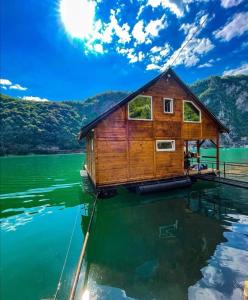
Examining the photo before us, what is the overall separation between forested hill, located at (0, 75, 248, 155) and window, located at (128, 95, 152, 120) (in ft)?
300

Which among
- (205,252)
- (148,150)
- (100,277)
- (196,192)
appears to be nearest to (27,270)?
(100,277)

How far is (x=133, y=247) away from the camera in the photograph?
25.0 ft

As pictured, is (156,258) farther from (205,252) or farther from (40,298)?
(40,298)

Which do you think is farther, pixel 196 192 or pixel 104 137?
pixel 196 192

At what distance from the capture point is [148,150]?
15422 millimetres

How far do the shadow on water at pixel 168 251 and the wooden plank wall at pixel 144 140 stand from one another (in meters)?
2.64

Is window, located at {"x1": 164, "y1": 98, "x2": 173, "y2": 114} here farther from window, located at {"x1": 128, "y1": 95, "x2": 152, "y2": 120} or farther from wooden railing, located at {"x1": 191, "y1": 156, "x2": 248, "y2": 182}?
wooden railing, located at {"x1": 191, "y1": 156, "x2": 248, "y2": 182}

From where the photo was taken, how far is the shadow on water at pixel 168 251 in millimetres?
5340

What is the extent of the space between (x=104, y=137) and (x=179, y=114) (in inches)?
286

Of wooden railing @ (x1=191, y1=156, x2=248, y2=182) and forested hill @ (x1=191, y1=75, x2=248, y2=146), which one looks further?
forested hill @ (x1=191, y1=75, x2=248, y2=146)

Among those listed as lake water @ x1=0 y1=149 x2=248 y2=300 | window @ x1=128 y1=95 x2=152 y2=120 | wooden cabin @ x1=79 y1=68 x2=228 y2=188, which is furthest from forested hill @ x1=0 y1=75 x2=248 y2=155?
lake water @ x1=0 y1=149 x2=248 y2=300

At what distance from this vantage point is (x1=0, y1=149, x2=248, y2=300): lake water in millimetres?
5480

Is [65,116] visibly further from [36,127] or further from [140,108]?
[140,108]

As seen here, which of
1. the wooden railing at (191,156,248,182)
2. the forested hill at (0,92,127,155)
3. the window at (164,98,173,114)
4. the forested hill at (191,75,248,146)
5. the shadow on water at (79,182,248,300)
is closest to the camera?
the shadow on water at (79,182,248,300)
